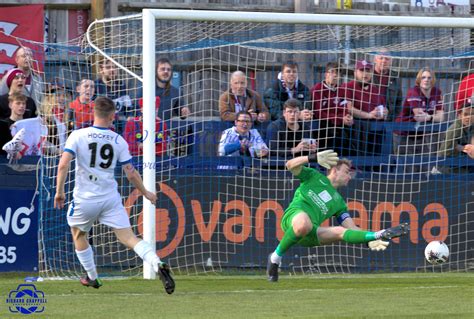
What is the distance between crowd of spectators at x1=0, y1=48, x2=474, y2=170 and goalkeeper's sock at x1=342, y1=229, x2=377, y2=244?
2417 millimetres

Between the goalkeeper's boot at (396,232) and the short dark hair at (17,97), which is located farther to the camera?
the short dark hair at (17,97)

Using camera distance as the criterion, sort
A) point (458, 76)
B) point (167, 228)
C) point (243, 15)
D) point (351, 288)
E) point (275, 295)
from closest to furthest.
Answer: point (275, 295)
point (351, 288)
point (243, 15)
point (167, 228)
point (458, 76)

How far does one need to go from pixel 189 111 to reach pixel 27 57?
7.38ft

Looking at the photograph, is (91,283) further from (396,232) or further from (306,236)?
(396,232)

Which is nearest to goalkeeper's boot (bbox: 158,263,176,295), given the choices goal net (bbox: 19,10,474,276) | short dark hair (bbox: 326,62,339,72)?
goal net (bbox: 19,10,474,276)

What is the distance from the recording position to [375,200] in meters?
14.4

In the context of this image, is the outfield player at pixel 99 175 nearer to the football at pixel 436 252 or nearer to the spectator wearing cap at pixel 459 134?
the football at pixel 436 252

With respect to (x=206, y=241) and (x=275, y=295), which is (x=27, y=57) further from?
(x=275, y=295)

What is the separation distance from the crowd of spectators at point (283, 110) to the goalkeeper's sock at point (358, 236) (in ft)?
7.93

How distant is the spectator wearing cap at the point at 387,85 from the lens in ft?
48.7

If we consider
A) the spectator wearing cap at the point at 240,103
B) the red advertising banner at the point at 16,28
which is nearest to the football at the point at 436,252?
the spectator wearing cap at the point at 240,103

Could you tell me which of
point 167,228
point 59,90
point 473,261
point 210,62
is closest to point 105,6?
point 210,62

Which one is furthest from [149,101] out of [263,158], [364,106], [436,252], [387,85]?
[387,85]

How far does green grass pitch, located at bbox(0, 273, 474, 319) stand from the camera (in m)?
8.87
